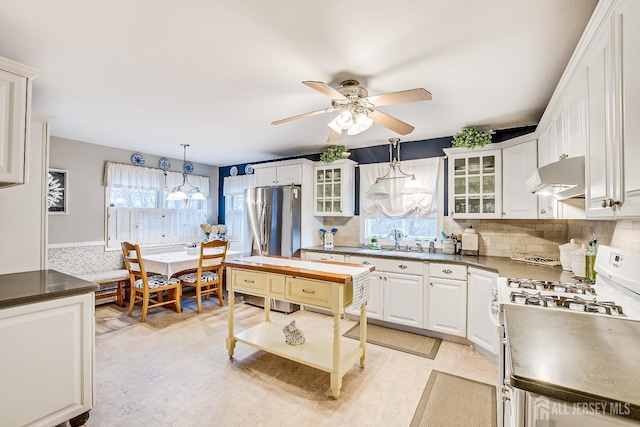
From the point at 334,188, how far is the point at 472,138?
6.32 ft

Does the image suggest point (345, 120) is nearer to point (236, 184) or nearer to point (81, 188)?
point (236, 184)

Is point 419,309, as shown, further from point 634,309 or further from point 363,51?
point 363,51

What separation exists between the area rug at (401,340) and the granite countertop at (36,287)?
8.47 feet

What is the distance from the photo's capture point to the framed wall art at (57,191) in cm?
399

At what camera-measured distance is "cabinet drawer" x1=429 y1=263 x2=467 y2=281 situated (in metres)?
3.10

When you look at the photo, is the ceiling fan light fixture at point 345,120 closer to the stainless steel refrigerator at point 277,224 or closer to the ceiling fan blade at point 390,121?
the ceiling fan blade at point 390,121

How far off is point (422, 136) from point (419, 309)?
2174mm

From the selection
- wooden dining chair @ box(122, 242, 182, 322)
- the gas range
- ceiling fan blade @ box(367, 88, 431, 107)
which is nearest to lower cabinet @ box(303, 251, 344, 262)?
wooden dining chair @ box(122, 242, 182, 322)

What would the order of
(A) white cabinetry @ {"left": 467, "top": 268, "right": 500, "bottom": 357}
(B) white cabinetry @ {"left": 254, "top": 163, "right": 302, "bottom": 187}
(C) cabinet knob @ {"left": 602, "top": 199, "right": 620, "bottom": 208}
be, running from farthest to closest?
(B) white cabinetry @ {"left": 254, "top": 163, "right": 302, "bottom": 187}, (A) white cabinetry @ {"left": 467, "top": 268, "right": 500, "bottom": 357}, (C) cabinet knob @ {"left": 602, "top": 199, "right": 620, "bottom": 208}

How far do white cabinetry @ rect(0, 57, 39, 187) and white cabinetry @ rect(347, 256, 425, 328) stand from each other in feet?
10.5

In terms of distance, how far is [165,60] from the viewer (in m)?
2.06

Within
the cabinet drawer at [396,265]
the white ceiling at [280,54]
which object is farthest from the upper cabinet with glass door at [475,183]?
the cabinet drawer at [396,265]

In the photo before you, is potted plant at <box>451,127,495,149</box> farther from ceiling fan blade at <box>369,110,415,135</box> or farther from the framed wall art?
the framed wall art

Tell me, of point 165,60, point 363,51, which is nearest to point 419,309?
point 363,51
